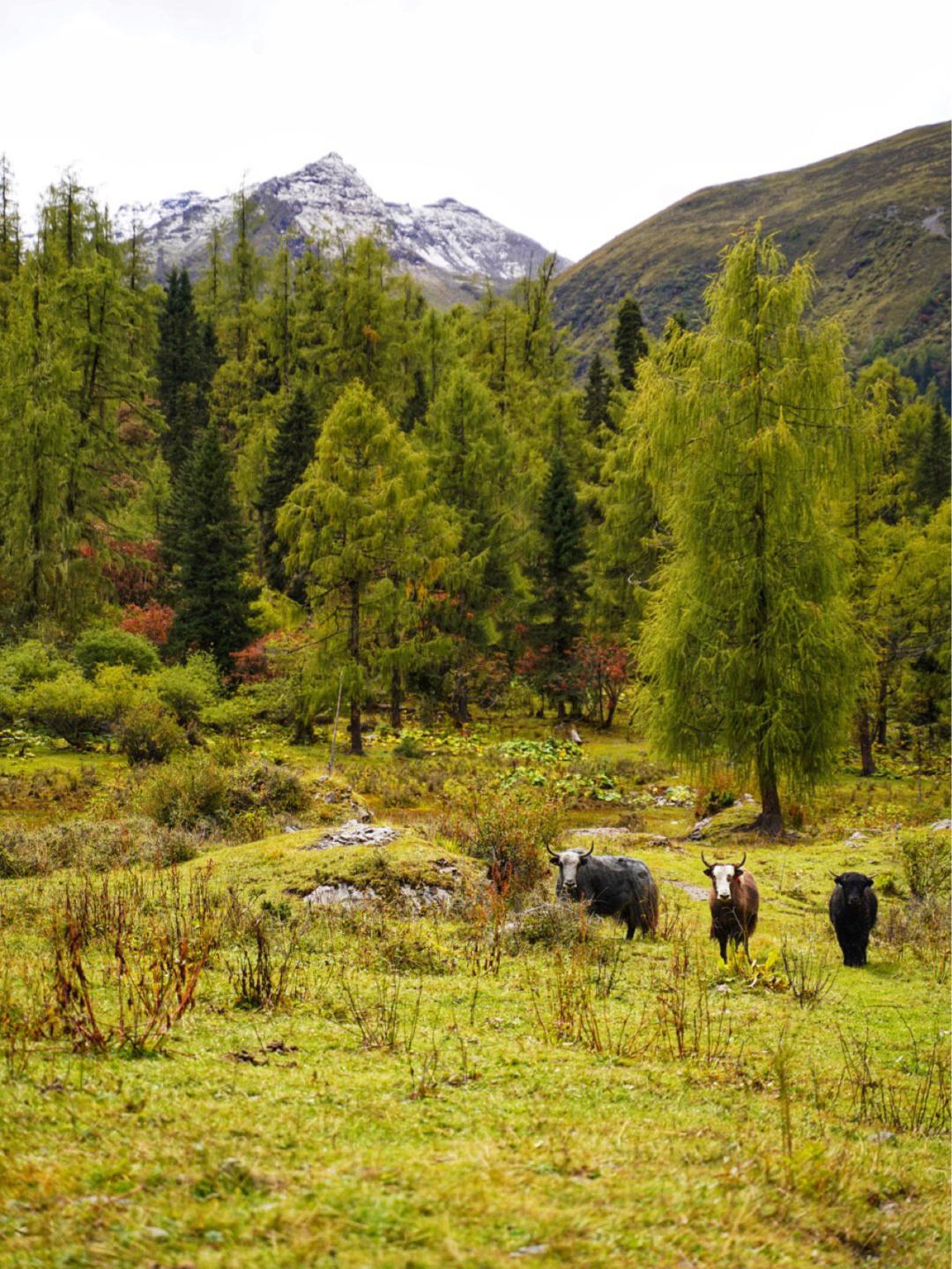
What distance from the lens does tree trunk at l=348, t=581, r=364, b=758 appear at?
2628 centimetres

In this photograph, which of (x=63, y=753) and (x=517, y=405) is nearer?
(x=63, y=753)

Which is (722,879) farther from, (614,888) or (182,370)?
(182,370)

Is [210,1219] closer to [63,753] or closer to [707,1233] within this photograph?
[707,1233]

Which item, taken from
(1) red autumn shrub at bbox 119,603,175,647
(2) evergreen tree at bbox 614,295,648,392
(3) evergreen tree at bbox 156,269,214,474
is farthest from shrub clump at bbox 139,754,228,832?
(2) evergreen tree at bbox 614,295,648,392

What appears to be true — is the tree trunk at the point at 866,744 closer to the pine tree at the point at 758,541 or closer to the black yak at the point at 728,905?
the pine tree at the point at 758,541

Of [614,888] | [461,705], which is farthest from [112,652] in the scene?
[614,888]

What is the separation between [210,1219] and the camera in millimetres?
2803

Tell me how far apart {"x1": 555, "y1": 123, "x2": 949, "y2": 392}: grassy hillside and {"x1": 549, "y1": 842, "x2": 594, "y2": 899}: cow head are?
11470cm

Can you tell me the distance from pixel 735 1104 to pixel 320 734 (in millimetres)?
25283

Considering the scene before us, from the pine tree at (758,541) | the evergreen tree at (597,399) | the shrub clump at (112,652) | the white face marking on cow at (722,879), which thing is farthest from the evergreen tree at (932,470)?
the white face marking on cow at (722,879)

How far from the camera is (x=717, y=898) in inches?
362

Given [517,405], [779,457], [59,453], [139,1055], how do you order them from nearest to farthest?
[139,1055]
[779,457]
[59,453]
[517,405]

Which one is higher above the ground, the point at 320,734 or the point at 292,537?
the point at 292,537

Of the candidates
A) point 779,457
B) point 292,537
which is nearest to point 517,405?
point 292,537
